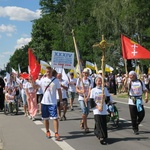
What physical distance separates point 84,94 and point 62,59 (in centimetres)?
547

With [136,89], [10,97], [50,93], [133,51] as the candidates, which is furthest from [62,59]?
[50,93]

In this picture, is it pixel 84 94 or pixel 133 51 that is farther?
pixel 133 51

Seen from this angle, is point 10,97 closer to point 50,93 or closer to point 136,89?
point 50,93

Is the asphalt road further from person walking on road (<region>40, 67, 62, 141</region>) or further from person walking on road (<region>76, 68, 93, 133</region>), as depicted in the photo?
person walking on road (<region>40, 67, 62, 141</region>)

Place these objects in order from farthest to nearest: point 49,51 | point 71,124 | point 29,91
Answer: point 49,51
point 29,91
point 71,124

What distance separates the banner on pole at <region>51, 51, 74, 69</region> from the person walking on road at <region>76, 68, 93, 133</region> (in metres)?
4.66

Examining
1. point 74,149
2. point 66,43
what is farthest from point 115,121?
point 66,43

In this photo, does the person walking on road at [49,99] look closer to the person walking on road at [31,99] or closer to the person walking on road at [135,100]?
the person walking on road at [135,100]

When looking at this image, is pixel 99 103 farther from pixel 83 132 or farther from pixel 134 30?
pixel 134 30

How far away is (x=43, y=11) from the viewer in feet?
215

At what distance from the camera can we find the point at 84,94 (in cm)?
1003

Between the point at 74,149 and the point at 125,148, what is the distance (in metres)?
1.09

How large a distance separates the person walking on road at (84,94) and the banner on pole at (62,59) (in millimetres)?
4659

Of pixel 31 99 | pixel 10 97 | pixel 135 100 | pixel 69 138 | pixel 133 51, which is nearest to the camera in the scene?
pixel 69 138
